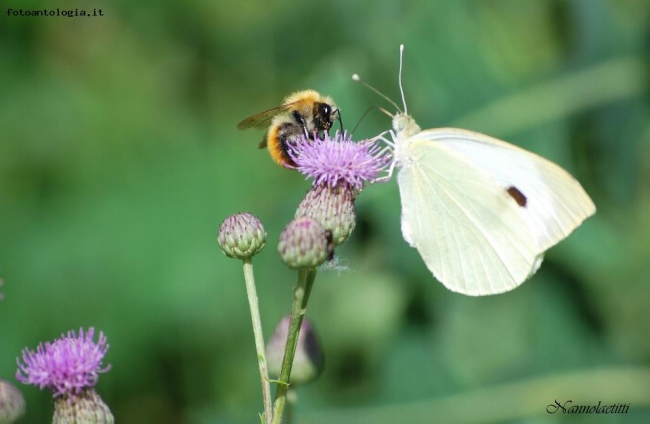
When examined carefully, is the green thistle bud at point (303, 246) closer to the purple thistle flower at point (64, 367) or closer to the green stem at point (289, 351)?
the green stem at point (289, 351)

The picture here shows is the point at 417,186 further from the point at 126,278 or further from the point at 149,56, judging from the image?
the point at 149,56

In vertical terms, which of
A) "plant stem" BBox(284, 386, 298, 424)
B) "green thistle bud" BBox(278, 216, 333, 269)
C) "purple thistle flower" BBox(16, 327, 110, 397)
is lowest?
"plant stem" BBox(284, 386, 298, 424)

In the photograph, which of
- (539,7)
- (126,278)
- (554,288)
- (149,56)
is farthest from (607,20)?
(126,278)

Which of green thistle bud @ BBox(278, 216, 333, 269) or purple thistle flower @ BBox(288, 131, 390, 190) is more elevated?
purple thistle flower @ BBox(288, 131, 390, 190)

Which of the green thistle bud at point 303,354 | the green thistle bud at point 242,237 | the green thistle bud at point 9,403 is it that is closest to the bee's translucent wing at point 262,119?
the green thistle bud at point 242,237

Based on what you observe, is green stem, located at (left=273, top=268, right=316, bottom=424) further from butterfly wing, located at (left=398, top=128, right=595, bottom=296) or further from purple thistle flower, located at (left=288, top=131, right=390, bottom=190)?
butterfly wing, located at (left=398, top=128, right=595, bottom=296)

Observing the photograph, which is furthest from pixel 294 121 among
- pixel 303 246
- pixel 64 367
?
pixel 64 367

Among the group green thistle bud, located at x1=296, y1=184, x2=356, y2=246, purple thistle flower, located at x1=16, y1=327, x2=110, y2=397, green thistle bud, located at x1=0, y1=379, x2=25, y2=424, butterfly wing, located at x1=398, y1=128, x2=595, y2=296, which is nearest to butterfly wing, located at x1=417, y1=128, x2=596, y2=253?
butterfly wing, located at x1=398, y1=128, x2=595, y2=296
